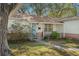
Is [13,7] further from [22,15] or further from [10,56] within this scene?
[10,56]

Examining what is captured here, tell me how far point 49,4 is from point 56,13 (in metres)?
0.22

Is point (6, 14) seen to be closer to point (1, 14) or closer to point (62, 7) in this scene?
point (1, 14)

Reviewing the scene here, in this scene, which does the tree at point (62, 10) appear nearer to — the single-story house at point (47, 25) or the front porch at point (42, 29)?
the single-story house at point (47, 25)

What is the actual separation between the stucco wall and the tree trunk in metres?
1.17

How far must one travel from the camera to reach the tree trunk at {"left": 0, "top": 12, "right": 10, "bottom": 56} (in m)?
11.7

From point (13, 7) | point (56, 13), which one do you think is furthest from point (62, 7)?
point (13, 7)

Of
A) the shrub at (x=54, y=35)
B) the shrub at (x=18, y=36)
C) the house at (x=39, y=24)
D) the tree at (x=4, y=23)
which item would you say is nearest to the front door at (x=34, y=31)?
the house at (x=39, y=24)

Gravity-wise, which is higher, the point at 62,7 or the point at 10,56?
the point at 62,7

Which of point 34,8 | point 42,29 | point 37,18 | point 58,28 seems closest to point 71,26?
point 58,28

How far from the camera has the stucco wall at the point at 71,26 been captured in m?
11.7

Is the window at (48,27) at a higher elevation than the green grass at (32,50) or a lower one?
higher

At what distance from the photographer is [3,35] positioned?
Result: 38.5ft

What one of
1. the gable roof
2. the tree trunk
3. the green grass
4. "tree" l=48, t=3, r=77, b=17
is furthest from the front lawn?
"tree" l=48, t=3, r=77, b=17

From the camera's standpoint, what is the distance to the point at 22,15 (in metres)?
11.8
